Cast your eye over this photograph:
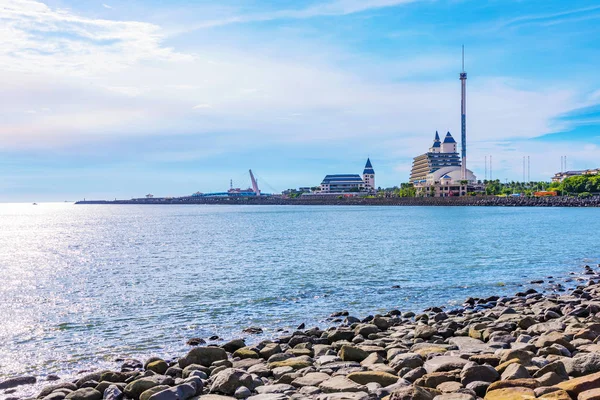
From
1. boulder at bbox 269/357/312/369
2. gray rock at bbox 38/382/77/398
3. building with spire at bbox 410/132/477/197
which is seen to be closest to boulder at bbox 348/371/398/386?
boulder at bbox 269/357/312/369

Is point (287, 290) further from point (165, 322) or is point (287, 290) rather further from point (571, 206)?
point (571, 206)

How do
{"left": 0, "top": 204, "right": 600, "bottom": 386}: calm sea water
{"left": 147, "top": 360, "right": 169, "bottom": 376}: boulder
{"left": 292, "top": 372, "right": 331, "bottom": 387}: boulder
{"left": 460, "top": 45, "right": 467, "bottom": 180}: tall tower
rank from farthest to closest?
{"left": 460, "top": 45, "right": 467, "bottom": 180}: tall tower → {"left": 0, "top": 204, "right": 600, "bottom": 386}: calm sea water → {"left": 147, "top": 360, "right": 169, "bottom": 376}: boulder → {"left": 292, "top": 372, "right": 331, "bottom": 387}: boulder

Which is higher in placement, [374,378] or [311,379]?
[374,378]

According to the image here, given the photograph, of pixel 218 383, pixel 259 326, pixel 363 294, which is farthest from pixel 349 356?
pixel 363 294

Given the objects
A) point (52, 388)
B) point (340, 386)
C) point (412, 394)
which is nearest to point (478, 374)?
point (412, 394)

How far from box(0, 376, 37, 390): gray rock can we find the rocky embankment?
18 mm

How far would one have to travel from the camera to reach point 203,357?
1092cm

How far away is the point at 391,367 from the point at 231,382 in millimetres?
2694

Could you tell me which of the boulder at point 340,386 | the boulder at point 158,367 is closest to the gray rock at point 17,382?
the boulder at point 158,367

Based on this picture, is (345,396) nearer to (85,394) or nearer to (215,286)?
(85,394)

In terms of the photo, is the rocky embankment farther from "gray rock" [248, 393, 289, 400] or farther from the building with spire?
the building with spire

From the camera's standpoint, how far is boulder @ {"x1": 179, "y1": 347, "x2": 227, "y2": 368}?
35.2 ft

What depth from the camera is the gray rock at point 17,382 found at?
1064 cm

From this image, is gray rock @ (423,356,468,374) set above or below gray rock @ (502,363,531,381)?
below
